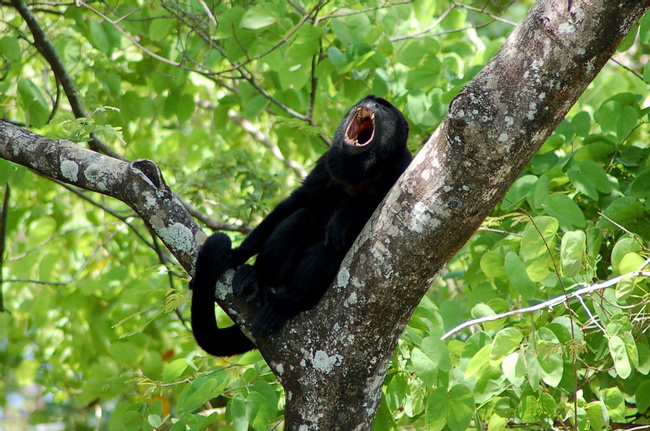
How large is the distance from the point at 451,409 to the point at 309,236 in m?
0.98

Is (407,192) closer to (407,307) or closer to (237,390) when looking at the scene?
(407,307)

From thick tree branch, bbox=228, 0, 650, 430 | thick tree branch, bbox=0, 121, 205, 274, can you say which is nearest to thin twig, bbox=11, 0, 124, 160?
thick tree branch, bbox=0, 121, 205, 274

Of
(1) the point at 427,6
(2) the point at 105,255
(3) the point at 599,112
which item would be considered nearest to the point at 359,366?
(3) the point at 599,112

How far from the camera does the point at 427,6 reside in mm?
4059

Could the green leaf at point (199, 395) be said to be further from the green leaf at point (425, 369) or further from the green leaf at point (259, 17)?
the green leaf at point (259, 17)

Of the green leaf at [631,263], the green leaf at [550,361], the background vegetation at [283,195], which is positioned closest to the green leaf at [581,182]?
the background vegetation at [283,195]

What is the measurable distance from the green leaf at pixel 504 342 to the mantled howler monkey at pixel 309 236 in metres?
0.57

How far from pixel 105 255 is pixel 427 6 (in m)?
2.89

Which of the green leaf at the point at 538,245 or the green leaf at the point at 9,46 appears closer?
the green leaf at the point at 538,245

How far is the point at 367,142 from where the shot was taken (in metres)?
2.73

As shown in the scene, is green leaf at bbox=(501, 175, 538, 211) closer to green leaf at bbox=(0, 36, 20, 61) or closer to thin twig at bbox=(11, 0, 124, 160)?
thin twig at bbox=(11, 0, 124, 160)

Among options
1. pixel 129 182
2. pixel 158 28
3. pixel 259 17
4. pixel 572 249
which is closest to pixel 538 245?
pixel 572 249

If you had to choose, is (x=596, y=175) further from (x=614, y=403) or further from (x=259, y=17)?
(x=259, y=17)

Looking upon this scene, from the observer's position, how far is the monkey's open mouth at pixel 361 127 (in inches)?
111
